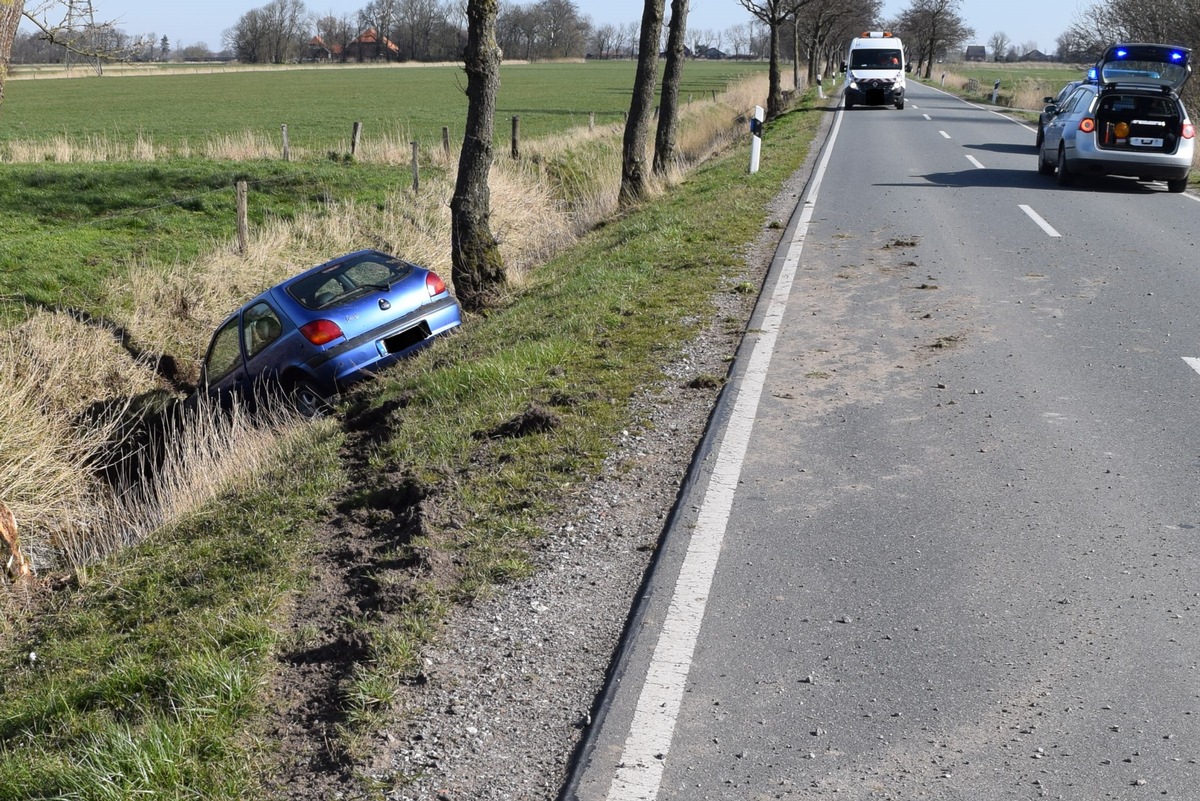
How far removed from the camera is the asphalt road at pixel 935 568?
338 centimetres

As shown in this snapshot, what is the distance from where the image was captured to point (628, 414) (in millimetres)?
6734

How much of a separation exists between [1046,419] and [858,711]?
136 inches

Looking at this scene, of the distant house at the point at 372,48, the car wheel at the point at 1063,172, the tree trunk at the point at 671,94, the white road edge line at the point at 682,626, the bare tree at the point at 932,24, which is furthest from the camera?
the distant house at the point at 372,48

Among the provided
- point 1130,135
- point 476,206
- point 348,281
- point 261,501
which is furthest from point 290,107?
point 261,501

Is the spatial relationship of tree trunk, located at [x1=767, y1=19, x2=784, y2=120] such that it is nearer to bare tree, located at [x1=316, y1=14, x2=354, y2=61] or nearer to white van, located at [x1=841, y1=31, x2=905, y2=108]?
white van, located at [x1=841, y1=31, x2=905, y2=108]

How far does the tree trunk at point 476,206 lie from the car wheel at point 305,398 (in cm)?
296

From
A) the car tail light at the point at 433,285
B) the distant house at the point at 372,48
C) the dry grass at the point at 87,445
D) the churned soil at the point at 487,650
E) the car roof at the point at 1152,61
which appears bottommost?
the dry grass at the point at 87,445

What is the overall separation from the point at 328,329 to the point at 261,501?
4.09 metres

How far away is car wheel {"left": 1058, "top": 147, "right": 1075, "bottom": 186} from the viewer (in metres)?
17.0

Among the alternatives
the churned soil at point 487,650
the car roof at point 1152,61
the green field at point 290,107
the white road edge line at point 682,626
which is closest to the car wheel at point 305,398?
the churned soil at point 487,650

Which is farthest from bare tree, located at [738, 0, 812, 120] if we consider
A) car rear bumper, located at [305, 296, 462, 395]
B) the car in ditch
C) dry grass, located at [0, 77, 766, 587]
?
car rear bumper, located at [305, 296, 462, 395]

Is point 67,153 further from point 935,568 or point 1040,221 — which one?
point 935,568

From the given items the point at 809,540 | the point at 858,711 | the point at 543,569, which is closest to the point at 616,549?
the point at 543,569

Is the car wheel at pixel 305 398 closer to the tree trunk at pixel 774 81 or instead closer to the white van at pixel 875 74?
the tree trunk at pixel 774 81
